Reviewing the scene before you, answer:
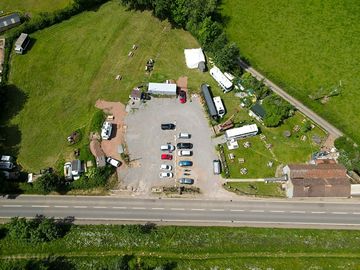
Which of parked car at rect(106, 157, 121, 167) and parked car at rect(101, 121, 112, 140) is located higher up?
parked car at rect(101, 121, 112, 140)

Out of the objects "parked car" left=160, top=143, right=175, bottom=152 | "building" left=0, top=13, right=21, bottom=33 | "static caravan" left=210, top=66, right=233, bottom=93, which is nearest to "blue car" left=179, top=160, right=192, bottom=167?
"parked car" left=160, top=143, right=175, bottom=152

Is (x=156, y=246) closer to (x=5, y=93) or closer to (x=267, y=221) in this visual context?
(x=267, y=221)

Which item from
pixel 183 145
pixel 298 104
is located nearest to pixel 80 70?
pixel 183 145

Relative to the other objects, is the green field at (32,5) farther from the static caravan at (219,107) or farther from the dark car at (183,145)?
the dark car at (183,145)

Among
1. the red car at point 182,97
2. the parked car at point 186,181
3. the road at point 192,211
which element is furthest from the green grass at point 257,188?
the red car at point 182,97

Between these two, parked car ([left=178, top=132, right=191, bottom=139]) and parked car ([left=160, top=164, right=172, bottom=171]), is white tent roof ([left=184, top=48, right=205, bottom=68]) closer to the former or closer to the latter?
parked car ([left=178, top=132, right=191, bottom=139])

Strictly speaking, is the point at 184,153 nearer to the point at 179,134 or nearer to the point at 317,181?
the point at 179,134
